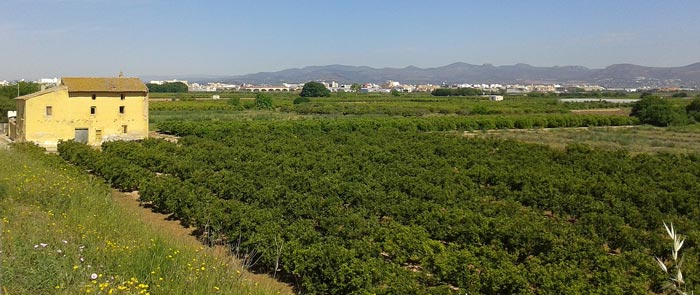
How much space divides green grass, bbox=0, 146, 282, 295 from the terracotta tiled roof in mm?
27757

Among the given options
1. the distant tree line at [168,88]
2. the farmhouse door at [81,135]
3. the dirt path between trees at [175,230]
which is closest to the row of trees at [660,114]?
the farmhouse door at [81,135]

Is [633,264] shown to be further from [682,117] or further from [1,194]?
[682,117]

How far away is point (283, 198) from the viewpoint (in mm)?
18375

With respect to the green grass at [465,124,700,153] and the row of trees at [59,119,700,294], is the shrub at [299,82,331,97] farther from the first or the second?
the row of trees at [59,119,700,294]

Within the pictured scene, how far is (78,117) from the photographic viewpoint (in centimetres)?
3794

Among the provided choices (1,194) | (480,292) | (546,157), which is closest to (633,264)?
(480,292)

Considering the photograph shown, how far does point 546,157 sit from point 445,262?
863 inches

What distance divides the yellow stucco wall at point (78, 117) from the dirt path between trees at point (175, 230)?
17799 millimetres

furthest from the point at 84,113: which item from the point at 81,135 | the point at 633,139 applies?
the point at 633,139

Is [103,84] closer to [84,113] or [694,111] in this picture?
[84,113]

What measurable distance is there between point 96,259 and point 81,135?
33351mm

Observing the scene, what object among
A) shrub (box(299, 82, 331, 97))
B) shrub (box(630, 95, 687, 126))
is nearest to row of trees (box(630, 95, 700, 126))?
shrub (box(630, 95, 687, 126))

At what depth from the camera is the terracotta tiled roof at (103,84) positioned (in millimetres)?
37969

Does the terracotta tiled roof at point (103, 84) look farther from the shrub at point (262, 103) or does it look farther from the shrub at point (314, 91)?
the shrub at point (314, 91)
